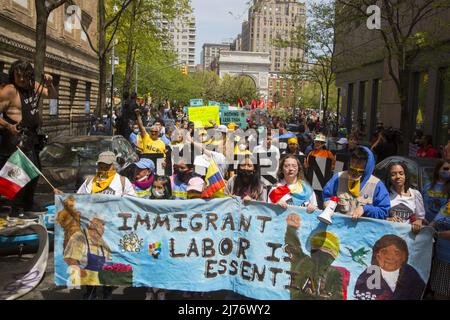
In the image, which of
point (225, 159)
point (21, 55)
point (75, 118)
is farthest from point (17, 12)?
point (225, 159)

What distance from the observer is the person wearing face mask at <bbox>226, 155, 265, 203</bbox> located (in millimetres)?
5238

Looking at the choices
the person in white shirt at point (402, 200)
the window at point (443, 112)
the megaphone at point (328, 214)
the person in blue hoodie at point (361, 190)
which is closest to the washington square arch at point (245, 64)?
the window at point (443, 112)

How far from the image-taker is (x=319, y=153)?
8.91 m

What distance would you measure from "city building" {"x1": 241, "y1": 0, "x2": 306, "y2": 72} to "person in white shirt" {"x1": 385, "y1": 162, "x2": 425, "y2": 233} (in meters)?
8.65

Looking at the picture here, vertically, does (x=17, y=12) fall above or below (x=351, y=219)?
above

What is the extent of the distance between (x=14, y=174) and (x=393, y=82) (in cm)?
2379

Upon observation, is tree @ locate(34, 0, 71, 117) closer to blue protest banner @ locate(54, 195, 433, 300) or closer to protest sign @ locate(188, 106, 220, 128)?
protest sign @ locate(188, 106, 220, 128)

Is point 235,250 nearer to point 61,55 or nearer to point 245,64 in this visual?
point 61,55

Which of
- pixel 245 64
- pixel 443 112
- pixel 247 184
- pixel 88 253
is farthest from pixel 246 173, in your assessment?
pixel 245 64

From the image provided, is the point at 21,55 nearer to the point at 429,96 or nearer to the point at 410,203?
the point at 429,96

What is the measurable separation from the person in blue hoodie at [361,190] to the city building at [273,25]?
8.64 meters

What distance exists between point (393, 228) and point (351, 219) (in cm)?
38

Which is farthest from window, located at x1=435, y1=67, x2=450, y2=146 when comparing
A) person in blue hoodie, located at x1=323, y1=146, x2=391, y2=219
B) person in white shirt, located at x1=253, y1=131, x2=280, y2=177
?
person in blue hoodie, located at x1=323, y1=146, x2=391, y2=219

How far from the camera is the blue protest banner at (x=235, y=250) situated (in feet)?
14.9
